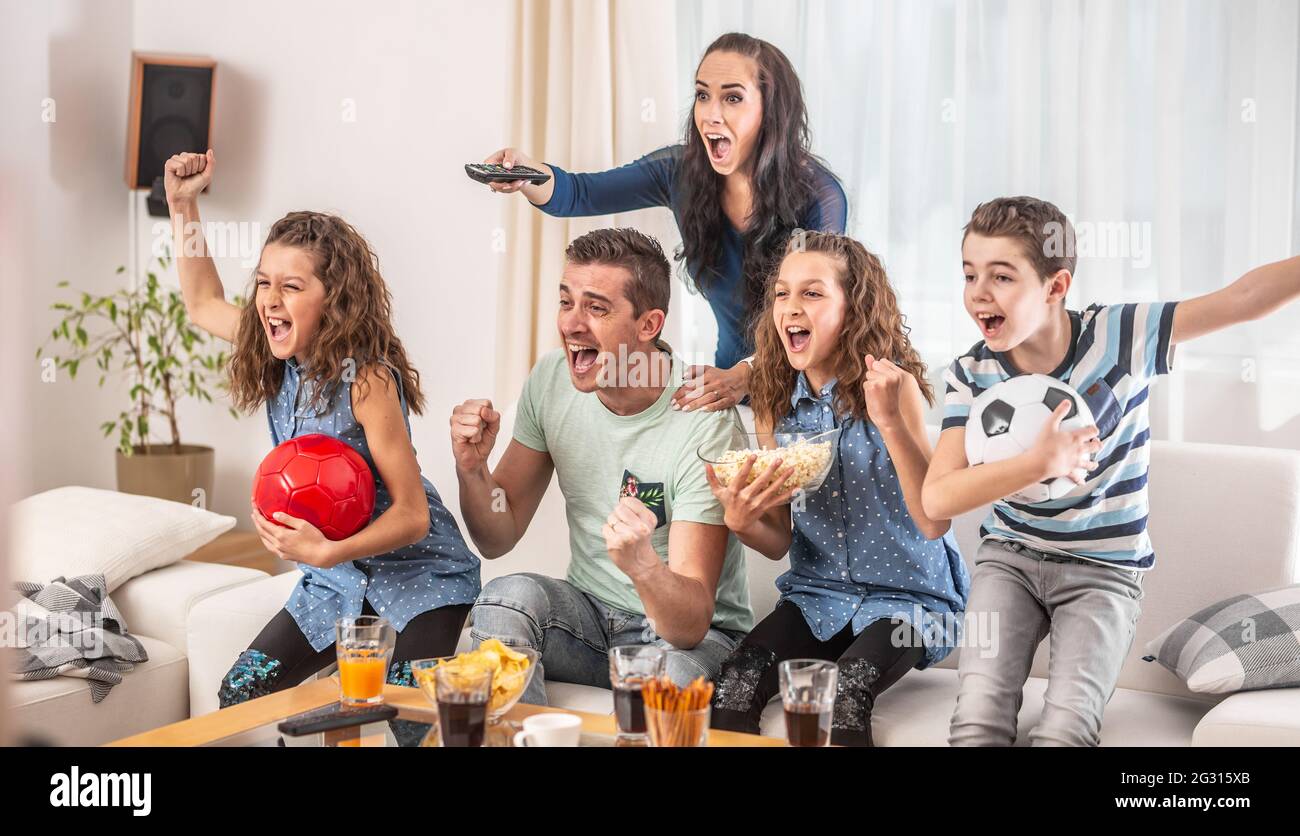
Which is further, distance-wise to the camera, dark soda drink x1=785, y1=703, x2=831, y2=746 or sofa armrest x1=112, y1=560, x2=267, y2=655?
sofa armrest x1=112, y1=560, x2=267, y2=655

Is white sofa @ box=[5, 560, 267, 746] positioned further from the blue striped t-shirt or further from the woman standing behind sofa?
the blue striped t-shirt

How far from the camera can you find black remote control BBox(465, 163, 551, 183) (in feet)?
8.54

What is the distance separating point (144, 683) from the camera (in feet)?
8.08

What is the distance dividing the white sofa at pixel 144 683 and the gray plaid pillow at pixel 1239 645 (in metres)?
1.90

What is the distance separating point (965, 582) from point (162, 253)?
3.13 metres

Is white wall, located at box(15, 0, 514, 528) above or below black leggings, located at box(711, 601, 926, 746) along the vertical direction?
above

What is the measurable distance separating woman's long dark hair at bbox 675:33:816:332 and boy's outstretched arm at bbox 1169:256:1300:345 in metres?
0.84

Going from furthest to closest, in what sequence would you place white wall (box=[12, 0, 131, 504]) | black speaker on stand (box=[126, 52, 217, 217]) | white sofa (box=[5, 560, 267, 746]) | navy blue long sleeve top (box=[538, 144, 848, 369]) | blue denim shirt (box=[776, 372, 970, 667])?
black speaker on stand (box=[126, 52, 217, 217]) → white wall (box=[12, 0, 131, 504]) → navy blue long sleeve top (box=[538, 144, 848, 369]) → white sofa (box=[5, 560, 267, 746]) → blue denim shirt (box=[776, 372, 970, 667])

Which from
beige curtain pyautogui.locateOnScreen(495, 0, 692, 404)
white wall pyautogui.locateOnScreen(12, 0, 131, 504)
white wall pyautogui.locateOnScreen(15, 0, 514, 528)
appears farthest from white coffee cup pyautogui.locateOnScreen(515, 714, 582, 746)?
white wall pyautogui.locateOnScreen(12, 0, 131, 504)

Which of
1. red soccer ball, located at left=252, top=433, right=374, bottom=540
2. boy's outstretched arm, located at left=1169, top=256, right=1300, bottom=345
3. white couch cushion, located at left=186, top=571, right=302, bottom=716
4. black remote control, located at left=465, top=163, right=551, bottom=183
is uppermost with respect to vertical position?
black remote control, located at left=465, top=163, right=551, bottom=183

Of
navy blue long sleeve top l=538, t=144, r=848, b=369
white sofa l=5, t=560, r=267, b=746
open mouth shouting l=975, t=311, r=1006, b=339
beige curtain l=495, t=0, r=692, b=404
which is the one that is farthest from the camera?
beige curtain l=495, t=0, r=692, b=404

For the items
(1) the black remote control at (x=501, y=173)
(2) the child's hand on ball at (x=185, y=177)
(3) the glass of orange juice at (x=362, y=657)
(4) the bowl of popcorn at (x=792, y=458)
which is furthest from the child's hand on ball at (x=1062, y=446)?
(2) the child's hand on ball at (x=185, y=177)
